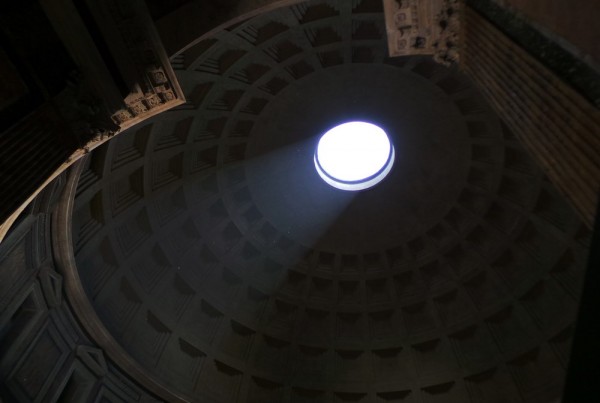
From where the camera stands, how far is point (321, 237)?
1931 centimetres

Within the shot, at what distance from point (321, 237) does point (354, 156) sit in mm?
3931

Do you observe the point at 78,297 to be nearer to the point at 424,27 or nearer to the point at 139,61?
the point at 139,61

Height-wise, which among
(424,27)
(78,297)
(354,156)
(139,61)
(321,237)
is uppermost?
(354,156)

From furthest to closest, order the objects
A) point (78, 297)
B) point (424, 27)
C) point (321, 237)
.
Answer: point (321, 237) → point (78, 297) → point (424, 27)

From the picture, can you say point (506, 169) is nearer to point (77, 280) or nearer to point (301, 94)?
point (301, 94)

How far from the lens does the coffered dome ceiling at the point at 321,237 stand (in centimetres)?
1373

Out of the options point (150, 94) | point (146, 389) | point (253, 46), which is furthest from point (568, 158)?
point (146, 389)

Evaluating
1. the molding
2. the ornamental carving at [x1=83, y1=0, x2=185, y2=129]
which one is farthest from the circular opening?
the ornamental carving at [x1=83, y1=0, x2=185, y2=129]

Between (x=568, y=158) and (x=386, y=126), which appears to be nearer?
(x=568, y=158)

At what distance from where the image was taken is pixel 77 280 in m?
12.3

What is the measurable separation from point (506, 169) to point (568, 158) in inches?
489

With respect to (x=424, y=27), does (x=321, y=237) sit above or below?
above

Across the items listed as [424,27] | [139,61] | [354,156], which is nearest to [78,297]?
[139,61]

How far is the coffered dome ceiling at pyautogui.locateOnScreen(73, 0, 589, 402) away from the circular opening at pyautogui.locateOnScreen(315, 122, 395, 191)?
55 centimetres
